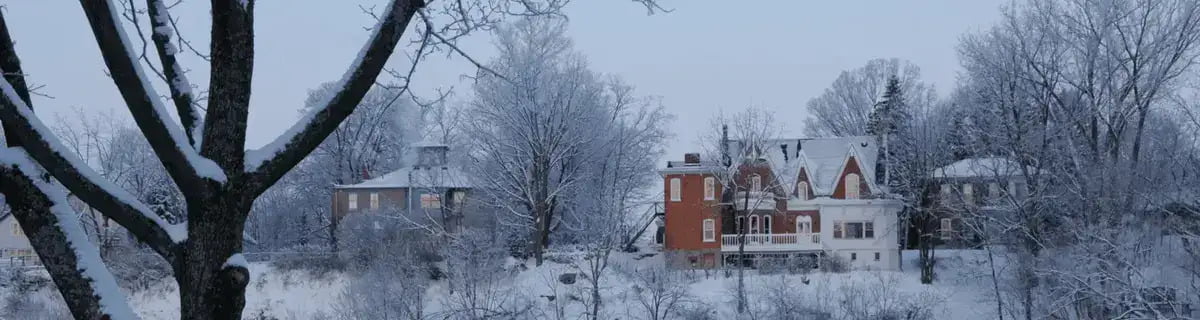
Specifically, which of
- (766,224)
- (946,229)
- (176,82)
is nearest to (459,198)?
(766,224)

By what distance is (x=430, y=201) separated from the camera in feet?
122

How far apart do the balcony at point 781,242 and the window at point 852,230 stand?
1.97 ft

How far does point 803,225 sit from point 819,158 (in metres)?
2.79

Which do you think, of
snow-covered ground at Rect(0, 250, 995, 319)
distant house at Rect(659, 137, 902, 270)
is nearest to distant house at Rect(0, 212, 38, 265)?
snow-covered ground at Rect(0, 250, 995, 319)

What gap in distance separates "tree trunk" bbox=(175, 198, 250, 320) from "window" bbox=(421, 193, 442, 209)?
33.4m

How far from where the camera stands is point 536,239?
3073 centimetres

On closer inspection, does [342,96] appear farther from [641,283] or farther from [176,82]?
[641,283]

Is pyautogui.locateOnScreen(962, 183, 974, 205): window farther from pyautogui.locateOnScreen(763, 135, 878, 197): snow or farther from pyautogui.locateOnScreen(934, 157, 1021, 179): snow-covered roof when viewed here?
pyautogui.locateOnScreen(763, 135, 878, 197): snow

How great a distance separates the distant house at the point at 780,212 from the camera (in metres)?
30.4

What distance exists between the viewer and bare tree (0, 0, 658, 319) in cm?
314

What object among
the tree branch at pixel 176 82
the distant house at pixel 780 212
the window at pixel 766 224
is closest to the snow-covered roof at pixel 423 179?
the distant house at pixel 780 212

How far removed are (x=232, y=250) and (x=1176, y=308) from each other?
58.3 feet

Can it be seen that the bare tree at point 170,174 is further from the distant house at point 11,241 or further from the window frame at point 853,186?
the distant house at point 11,241

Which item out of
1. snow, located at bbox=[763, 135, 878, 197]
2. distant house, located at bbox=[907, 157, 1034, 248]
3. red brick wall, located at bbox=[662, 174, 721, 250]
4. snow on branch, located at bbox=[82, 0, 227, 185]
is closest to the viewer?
snow on branch, located at bbox=[82, 0, 227, 185]
